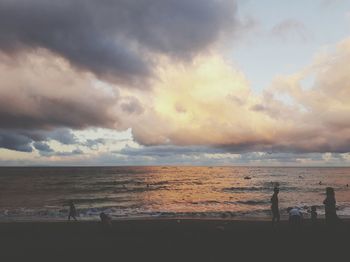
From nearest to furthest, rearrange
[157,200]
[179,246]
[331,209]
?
[331,209]
[179,246]
[157,200]

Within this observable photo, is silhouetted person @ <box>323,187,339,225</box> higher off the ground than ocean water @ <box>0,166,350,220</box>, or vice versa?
silhouetted person @ <box>323,187,339,225</box>

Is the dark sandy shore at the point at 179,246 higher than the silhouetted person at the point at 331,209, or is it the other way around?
the silhouetted person at the point at 331,209

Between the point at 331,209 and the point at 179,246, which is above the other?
the point at 331,209

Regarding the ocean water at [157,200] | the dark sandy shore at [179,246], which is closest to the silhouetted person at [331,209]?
the dark sandy shore at [179,246]

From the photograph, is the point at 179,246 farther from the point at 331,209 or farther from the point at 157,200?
the point at 157,200

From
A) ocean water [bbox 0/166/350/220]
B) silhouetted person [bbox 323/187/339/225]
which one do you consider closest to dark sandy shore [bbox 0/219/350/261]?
silhouetted person [bbox 323/187/339/225]

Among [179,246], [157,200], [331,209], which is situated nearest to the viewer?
[331,209]

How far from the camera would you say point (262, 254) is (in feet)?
40.8

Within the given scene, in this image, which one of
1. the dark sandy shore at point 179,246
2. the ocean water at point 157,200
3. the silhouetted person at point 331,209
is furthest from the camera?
the ocean water at point 157,200

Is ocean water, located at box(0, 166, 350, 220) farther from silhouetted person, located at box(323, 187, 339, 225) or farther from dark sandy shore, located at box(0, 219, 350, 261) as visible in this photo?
silhouetted person, located at box(323, 187, 339, 225)

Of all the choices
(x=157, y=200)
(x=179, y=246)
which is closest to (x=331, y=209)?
(x=179, y=246)

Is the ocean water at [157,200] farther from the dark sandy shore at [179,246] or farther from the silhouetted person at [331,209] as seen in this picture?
the silhouetted person at [331,209]

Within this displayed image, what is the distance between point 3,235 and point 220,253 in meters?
13.1

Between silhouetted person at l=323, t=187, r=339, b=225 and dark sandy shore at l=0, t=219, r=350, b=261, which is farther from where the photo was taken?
silhouetted person at l=323, t=187, r=339, b=225
